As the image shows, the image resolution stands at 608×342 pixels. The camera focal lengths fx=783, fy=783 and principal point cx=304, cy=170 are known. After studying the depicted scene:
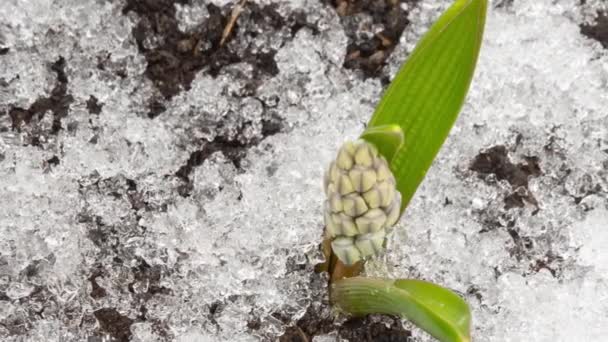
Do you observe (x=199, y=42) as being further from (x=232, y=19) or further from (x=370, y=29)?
(x=370, y=29)

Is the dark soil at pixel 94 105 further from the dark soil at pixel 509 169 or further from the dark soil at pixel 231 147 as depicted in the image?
the dark soil at pixel 509 169

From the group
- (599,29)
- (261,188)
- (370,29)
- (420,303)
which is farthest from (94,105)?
(599,29)

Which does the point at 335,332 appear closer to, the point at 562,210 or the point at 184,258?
the point at 184,258

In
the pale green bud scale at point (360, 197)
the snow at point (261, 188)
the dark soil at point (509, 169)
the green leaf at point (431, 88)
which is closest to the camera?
the pale green bud scale at point (360, 197)

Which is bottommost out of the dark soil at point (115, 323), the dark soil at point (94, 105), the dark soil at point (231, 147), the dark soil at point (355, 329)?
the dark soil at point (355, 329)

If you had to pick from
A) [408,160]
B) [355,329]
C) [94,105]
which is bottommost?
[355,329]

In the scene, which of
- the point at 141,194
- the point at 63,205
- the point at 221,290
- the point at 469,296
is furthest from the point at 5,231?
the point at 469,296

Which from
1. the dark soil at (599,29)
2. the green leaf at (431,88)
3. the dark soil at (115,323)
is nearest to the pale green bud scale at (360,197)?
the green leaf at (431,88)
